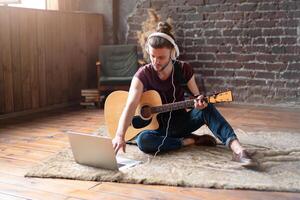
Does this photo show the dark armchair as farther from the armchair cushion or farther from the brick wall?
the brick wall

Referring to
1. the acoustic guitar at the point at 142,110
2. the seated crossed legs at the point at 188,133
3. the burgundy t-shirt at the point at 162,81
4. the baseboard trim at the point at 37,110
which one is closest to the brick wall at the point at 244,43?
the baseboard trim at the point at 37,110

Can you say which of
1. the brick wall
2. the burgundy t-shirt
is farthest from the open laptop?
the brick wall

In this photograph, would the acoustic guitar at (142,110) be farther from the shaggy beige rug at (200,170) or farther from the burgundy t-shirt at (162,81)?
the shaggy beige rug at (200,170)

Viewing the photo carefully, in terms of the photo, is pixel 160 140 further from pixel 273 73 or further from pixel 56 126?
pixel 273 73

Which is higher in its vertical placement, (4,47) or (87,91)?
(4,47)

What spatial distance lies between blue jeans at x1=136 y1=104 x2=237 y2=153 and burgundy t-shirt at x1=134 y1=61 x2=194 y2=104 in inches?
5.4

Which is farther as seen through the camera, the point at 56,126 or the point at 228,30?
the point at 228,30

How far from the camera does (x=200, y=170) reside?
2.38 metres

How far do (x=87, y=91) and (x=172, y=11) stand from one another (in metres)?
1.50

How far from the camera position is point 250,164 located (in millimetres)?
2340

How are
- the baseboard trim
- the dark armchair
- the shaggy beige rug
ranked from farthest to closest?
the dark armchair → the baseboard trim → the shaggy beige rug

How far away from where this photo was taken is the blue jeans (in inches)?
102

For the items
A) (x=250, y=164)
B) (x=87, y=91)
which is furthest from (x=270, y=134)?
(x=87, y=91)

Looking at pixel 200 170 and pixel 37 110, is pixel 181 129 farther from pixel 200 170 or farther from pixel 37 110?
pixel 37 110
